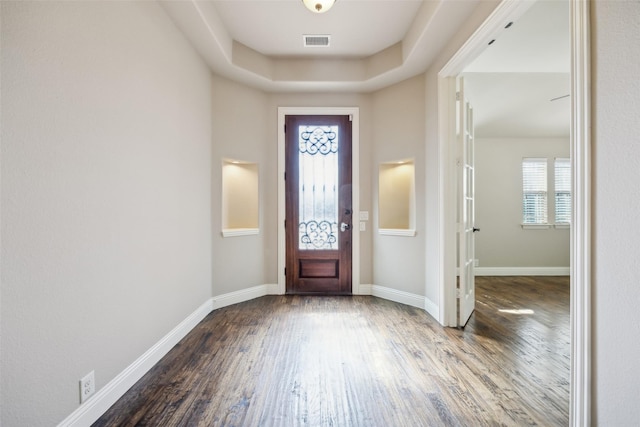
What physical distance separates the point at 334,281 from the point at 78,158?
10.7 feet

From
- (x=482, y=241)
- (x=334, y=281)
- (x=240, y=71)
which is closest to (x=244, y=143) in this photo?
(x=240, y=71)

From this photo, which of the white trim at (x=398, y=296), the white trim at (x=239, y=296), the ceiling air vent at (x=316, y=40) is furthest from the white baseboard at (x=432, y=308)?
the ceiling air vent at (x=316, y=40)

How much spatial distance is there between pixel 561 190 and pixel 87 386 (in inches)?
280

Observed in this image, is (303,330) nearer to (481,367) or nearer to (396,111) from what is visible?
(481,367)

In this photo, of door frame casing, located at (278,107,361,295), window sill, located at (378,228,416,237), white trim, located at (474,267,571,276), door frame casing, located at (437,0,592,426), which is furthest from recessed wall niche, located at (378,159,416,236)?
door frame casing, located at (437,0,592,426)

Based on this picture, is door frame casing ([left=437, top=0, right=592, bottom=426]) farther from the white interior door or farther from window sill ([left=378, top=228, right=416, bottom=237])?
window sill ([left=378, top=228, right=416, bottom=237])

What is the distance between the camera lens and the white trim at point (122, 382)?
1645 mm

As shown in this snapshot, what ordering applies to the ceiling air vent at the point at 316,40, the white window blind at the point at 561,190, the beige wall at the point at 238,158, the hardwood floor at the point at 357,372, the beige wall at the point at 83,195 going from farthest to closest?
the white window blind at the point at 561,190 < the beige wall at the point at 238,158 < the ceiling air vent at the point at 316,40 < the hardwood floor at the point at 357,372 < the beige wall at the point at 83,195

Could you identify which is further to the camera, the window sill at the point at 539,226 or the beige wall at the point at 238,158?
the window sill at the point at 539,226

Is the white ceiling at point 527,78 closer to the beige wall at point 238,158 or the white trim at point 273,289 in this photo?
the beige wall at point 238,158

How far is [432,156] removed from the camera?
340cm

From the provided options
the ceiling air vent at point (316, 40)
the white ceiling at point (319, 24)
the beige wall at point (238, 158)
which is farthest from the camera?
the beige wall at point (238, 158)

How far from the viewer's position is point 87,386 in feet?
5.54

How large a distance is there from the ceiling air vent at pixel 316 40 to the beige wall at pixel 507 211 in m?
3.55
